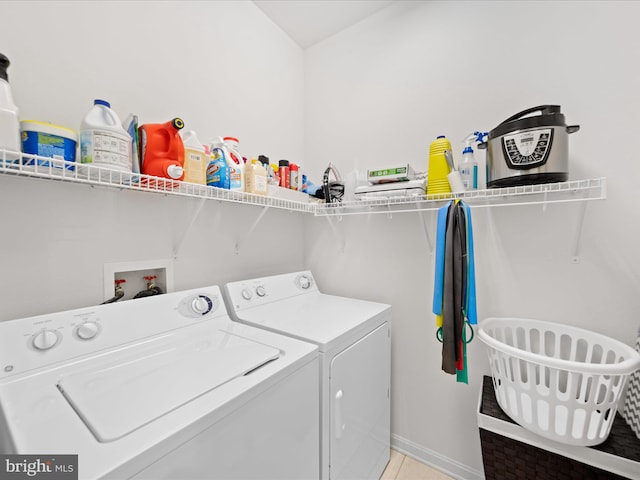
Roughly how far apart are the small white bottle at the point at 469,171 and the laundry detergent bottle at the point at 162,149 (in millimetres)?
1388

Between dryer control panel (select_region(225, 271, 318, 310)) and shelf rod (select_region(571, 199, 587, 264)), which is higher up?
shelf rod (select_region(571, 199, 587, 264))

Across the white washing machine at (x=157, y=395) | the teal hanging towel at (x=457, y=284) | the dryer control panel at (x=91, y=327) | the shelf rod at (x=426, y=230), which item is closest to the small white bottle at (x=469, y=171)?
the teal hanging towel at (x=457, y=284)

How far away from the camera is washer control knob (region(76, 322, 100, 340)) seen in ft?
3.29

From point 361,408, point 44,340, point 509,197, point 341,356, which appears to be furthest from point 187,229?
point 509,197

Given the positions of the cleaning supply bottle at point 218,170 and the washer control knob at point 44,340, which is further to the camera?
the cleaning supply bottle at point 218,170

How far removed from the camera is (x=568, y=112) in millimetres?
1402

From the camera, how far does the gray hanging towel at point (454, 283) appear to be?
1.32 meters

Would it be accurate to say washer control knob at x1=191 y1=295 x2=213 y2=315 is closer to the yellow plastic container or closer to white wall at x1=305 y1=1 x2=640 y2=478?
white wall at x1=305 y1=1 x2=640 y2=478

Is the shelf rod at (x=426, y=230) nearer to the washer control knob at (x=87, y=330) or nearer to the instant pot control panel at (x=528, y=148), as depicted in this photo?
the instant pot control panel at (x=528, y=148)

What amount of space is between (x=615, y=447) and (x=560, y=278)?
0.71 meters

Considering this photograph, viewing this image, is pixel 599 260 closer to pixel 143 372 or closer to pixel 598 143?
pixel 598 143

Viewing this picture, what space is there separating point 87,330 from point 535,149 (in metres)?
1.91

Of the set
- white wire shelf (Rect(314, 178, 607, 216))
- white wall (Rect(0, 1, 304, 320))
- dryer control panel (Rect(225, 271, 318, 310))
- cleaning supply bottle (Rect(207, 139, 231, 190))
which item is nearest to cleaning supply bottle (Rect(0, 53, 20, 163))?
white wall (Rect(0, 1, 304, 320))

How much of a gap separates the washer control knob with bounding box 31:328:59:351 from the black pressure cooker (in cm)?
186
